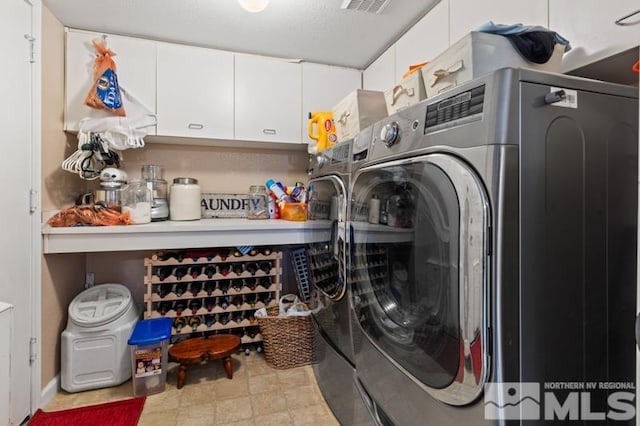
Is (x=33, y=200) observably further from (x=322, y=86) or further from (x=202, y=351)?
(x=322, y=86)

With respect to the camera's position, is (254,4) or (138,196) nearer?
(254,4)

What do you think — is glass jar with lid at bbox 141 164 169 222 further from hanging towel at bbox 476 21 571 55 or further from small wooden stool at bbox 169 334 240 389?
hanging towel at bbox 476 21 571 55

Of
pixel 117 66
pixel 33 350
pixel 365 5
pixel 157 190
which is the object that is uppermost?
pixel 365 5

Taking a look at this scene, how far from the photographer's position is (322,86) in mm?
2467

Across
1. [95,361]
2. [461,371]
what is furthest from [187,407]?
[461,371]

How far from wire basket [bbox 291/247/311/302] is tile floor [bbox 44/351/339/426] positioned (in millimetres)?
563

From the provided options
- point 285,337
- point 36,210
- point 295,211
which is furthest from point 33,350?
point 295,211

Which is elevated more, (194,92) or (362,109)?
(194,92)

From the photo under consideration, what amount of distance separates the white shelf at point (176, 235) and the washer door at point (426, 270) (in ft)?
1.48

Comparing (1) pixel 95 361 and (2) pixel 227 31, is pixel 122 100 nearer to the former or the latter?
(2) pixel 227 31

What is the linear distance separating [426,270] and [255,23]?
5.78 ft

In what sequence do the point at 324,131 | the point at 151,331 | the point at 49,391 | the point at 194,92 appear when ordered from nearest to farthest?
the point at 49,391 < the point at 151,331 < the point at 324,131 < the point at 194,92

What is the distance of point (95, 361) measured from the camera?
1.86 meters

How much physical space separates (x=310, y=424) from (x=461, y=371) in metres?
1.10
